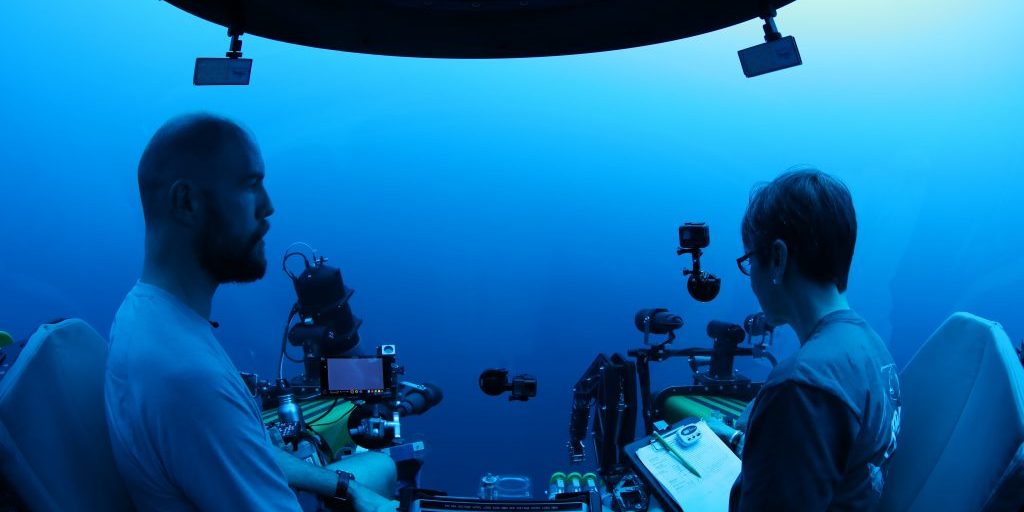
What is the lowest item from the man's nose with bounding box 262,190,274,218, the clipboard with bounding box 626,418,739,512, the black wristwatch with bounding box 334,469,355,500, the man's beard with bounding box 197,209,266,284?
the black wristwatch with bounding box 334,469,355,500

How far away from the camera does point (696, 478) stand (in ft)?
5.79

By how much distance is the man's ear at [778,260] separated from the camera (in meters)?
1.53

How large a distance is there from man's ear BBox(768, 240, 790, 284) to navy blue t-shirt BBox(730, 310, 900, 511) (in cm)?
18

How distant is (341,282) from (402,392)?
48.8 inches

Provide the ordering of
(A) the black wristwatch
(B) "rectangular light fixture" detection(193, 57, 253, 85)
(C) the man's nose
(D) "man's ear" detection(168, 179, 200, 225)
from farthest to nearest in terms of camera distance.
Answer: (B) "rectangular light fixture" detection(193, 57, 253, 85) < (A) the black wristwatch < (C) the man's nose < (D) "man's ear" detection(168, 179, 200, 225)

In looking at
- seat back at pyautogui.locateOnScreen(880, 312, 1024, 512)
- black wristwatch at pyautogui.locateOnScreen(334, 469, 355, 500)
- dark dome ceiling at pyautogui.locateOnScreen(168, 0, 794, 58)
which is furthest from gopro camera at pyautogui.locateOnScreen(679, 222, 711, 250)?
black wristwatch at pyautogui.locateOnScreen(334, 469, 355, 500)

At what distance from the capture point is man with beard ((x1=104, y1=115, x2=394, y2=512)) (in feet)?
4.10

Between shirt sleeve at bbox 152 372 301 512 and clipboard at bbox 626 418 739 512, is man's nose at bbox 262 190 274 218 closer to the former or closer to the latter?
shirt sleeve at bbox 152 372 301 512

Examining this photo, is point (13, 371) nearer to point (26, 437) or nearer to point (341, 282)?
point (26, 437)

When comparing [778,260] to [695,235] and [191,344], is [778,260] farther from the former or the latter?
[695,235]

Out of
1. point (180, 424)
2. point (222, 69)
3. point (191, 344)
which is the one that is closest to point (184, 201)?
point (191, 344)

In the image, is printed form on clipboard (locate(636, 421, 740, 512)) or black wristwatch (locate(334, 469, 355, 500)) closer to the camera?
printed form on clipboard (locate(636, 421, 740, 512))

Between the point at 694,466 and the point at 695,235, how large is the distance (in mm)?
2173

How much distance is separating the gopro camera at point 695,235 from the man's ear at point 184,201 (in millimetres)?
2927
